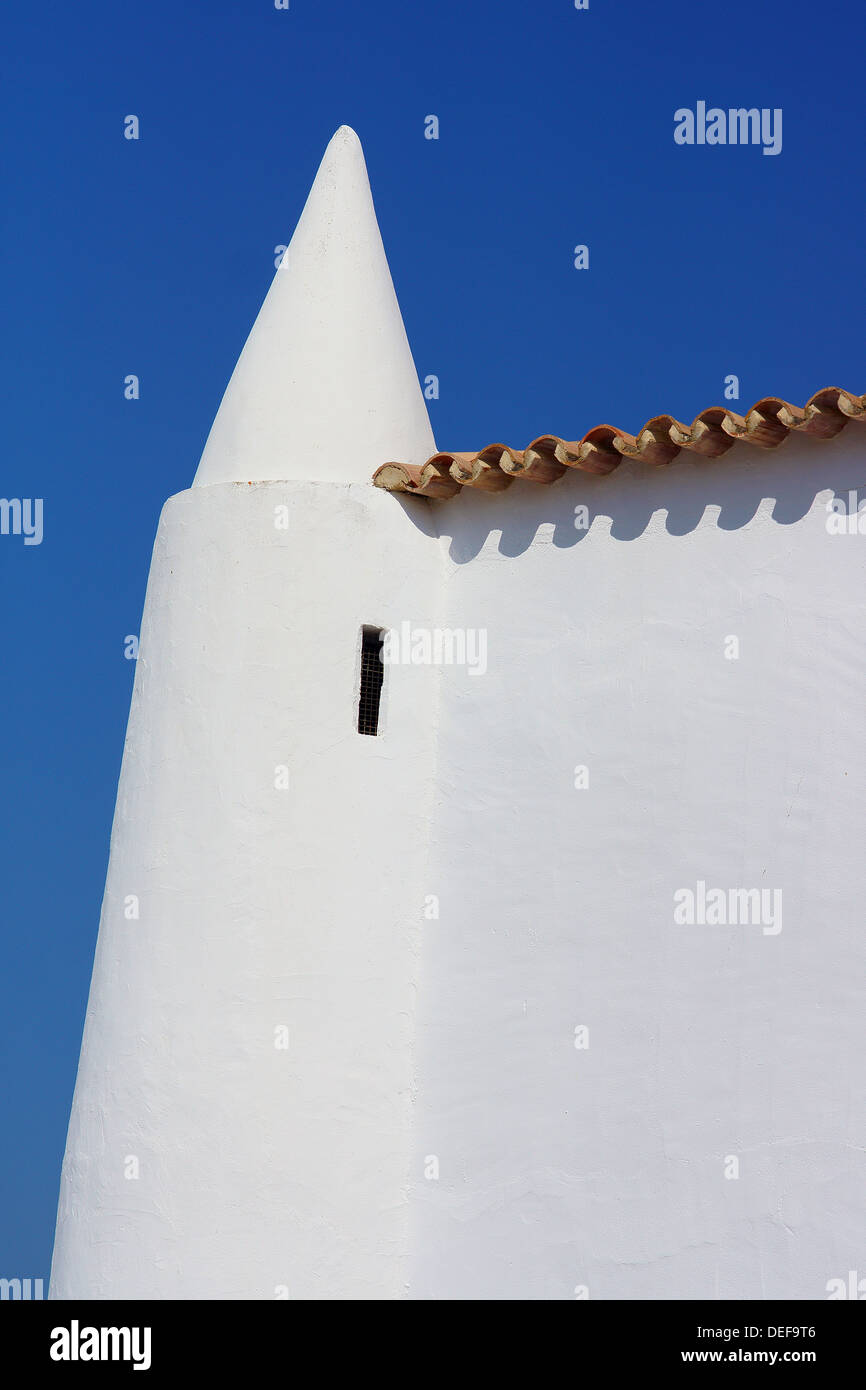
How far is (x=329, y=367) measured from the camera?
1072 cm

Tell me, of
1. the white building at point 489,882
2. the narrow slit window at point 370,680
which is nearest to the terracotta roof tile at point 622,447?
the white building at point 489,882

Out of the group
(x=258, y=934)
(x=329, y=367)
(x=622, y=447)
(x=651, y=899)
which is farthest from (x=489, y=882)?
(x=329, y=367)

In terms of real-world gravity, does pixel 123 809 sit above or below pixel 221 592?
below

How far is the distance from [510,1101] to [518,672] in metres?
2.41

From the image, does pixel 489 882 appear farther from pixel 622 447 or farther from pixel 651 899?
pixel 622 447

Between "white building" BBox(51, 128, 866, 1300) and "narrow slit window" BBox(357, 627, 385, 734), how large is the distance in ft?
0.10

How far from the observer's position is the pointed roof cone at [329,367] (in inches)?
409

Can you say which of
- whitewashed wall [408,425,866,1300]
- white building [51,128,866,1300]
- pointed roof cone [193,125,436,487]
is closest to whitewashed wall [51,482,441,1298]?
white building [51,128,866,1300]

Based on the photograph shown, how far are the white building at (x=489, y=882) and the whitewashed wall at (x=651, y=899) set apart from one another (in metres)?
0.02

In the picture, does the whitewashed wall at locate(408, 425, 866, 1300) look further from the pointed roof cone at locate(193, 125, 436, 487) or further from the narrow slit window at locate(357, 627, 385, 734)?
the pointed roof cone at locate(193, 125, 436, 487)

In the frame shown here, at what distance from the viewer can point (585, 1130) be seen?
8.81m
